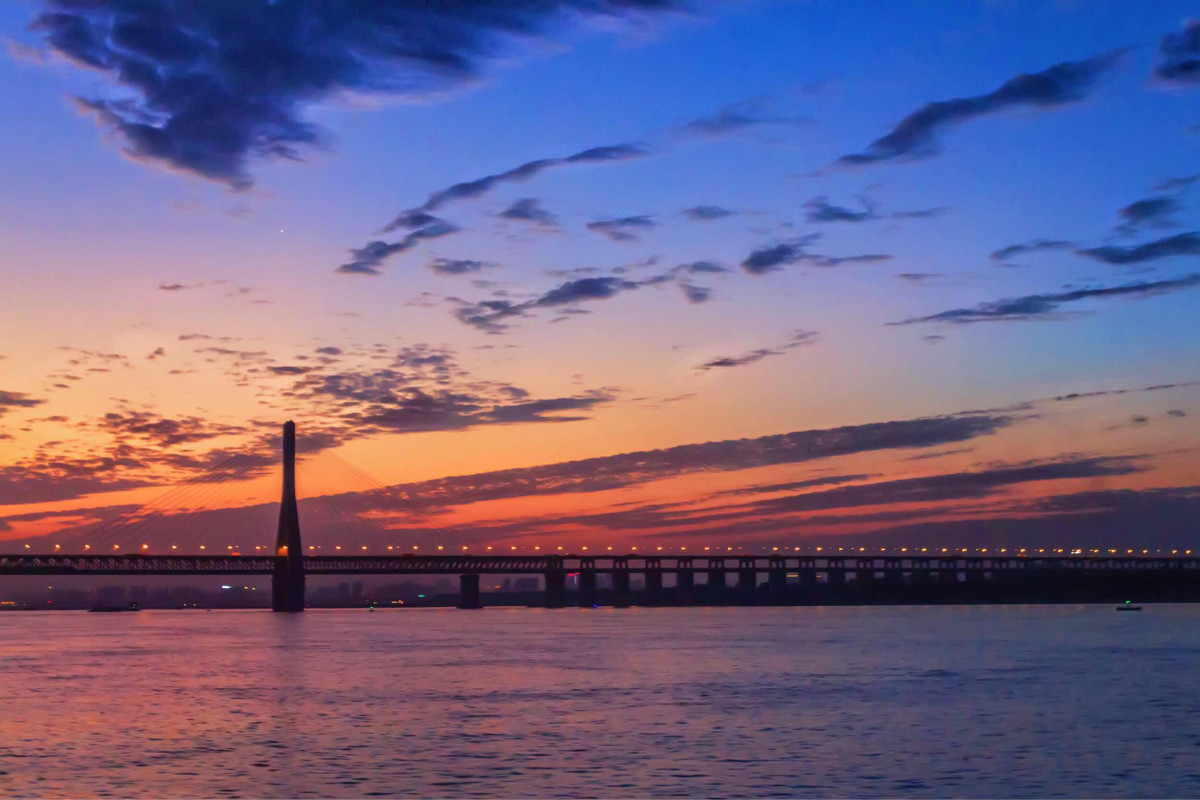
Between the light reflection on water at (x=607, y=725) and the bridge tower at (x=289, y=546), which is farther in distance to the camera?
the bridge tower at (x=289, y=546)

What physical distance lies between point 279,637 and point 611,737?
8443cm

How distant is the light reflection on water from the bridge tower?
91642 millimetres

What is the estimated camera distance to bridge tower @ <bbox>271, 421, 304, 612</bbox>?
179 meters

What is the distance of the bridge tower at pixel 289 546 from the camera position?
178625 millimetres

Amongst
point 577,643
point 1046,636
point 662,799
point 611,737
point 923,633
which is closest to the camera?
point 662,799

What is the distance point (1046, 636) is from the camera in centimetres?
11525

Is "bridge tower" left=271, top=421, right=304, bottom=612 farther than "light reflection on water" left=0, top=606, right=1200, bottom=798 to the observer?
Yes

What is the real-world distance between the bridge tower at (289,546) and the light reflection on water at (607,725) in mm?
91642

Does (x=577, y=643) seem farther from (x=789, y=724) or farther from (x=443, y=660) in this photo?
(x=789, y=724)

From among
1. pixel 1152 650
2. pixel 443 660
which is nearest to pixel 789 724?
pixel 443 660

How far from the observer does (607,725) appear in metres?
43.5

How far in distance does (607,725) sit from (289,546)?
141 metres

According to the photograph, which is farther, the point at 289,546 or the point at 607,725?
the point at 289,546

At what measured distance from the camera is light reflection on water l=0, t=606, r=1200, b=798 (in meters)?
31.9
